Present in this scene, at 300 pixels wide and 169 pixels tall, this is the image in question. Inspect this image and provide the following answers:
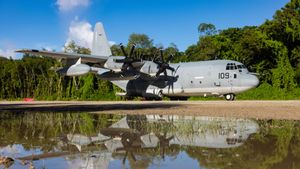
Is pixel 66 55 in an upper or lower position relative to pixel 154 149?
upper

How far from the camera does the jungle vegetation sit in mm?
37156

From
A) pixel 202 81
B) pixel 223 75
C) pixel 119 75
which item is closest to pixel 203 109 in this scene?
pixel 223 75

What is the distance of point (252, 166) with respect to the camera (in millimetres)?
4316

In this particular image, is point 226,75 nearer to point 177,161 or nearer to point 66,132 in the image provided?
point 66,132

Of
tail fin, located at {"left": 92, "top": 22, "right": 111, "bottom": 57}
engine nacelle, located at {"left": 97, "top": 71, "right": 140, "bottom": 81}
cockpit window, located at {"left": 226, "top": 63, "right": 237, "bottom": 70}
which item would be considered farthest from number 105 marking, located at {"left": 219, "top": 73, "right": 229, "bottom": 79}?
tail fin, located at {"left": 92, "top": 22, "right": 111, "bottom": 57}

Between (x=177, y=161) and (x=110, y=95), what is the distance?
1306 inches

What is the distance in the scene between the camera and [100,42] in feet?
112

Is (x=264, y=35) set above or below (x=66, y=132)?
above

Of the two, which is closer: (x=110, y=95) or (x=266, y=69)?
(x=110, y=95)

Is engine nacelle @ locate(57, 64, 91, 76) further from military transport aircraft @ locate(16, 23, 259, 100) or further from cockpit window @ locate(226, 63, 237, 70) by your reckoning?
cockpit window @ locate(226, 63, 237, 70)

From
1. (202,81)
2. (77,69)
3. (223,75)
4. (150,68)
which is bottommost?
(202,81)

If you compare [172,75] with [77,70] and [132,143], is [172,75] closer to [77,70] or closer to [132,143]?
[77,70]

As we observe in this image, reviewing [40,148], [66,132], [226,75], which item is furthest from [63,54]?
[40,148]

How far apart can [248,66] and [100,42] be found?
1702 centimetres
